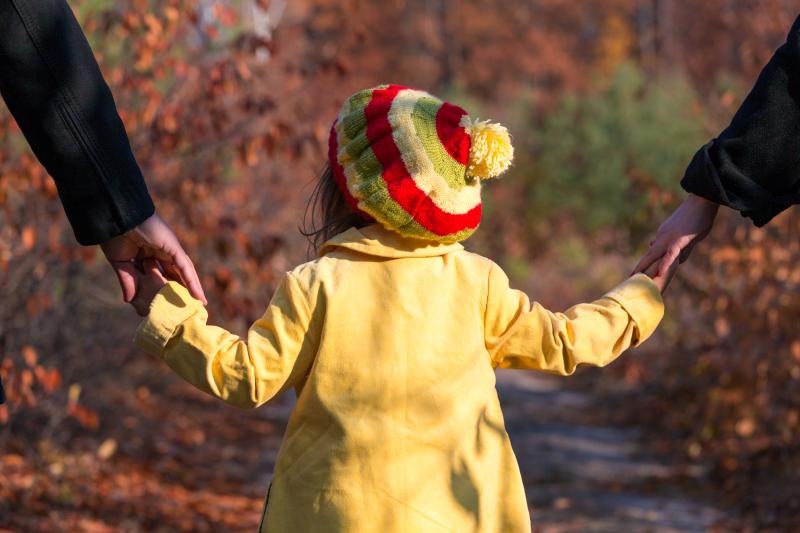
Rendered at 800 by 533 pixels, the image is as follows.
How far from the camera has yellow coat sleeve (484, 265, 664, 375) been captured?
2.59 meters

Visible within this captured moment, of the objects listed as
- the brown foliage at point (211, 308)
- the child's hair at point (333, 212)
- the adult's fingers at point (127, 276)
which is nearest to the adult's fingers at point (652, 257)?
the child's hair at point (333, 212)

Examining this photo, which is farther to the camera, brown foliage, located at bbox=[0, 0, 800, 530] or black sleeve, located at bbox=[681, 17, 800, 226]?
brown foliage, located at bbox=[0, 0, 800, 530]

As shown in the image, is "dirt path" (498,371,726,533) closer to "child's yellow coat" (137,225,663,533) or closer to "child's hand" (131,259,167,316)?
"child's yellow coat" (137,225,663,533)

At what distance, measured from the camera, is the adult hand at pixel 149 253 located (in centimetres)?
249

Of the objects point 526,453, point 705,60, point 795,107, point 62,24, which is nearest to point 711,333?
point 526,453

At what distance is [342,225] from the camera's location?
270 cm

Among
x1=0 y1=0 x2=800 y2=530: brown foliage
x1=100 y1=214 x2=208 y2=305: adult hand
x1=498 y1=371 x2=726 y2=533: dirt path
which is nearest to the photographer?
x1=100 y1=214 x2=208 y2=305: adult hand

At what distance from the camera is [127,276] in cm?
257

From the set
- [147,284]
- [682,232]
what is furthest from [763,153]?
[147,284]

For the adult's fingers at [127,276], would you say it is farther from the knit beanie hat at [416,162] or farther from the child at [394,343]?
the knit beanie hat at [416,162]

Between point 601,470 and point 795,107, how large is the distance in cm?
436

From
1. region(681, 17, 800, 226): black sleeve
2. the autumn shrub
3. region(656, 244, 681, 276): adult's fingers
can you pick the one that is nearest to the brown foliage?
region(656, 244, 681, 276): adult's fingers

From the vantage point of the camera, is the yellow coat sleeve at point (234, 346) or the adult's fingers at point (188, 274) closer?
the yellow coat sleeve at point (234, 346)

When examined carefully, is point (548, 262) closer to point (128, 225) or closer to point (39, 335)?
point (39, 335)
